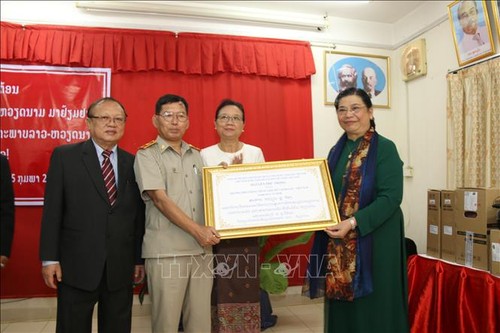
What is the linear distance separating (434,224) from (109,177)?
2.35 meters

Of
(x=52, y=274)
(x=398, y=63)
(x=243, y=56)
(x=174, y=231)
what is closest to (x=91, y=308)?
(x=52, y=274)

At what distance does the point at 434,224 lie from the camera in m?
2.73

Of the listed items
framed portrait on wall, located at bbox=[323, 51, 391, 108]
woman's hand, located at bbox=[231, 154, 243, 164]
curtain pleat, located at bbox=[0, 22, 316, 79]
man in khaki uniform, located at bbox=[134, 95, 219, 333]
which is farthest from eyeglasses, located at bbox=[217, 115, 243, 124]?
framed portrait on wall, located at bbox=[323, 51, 391, 108]

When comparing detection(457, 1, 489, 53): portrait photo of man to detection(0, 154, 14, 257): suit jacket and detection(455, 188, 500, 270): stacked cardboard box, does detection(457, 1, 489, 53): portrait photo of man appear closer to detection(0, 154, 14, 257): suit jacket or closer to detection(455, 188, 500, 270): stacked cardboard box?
detection(455, 188, 500, 270): stacked cardboard box

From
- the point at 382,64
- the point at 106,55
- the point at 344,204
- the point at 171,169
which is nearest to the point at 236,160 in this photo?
the point at 171,169

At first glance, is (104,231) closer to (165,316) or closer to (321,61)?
(165,316)

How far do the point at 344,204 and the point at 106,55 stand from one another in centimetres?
261

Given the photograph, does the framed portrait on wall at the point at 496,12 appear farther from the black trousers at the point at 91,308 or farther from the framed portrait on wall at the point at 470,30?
the black trousers at the point at 91,308

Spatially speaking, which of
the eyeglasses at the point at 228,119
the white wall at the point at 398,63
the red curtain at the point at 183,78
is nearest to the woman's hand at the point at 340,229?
the eyeglasses at the point at 228,119

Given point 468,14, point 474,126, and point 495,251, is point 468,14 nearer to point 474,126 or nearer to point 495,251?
point 474,126

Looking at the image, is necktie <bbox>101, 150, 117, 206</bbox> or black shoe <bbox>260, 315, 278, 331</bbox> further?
black shoe <bbox>260, 315, 278, 331</bbox>

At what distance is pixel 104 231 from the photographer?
5.71 ft

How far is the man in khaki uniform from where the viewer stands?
1.72 m

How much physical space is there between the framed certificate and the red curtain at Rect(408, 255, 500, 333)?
1.09m
